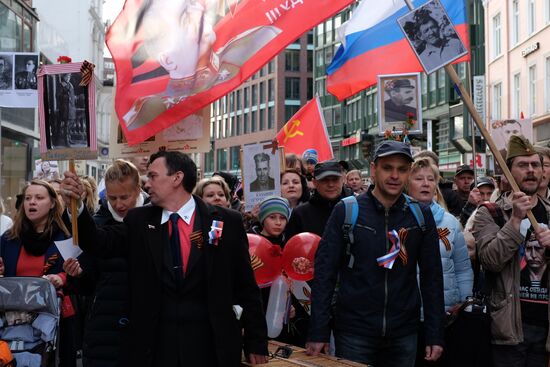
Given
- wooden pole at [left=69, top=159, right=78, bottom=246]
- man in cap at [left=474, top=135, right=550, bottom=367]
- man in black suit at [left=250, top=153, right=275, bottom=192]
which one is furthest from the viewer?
man in black suit at [left=250, top=153, right=275, bottom=192]

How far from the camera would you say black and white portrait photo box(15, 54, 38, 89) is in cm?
948

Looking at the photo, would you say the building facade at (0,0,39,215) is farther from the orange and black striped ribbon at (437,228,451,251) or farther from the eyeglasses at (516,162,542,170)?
the eyeglasses at (516,162,542,170)

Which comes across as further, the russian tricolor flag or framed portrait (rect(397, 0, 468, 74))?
the russian tricolor flag

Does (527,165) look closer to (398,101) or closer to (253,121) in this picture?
(398,101)

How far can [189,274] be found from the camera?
4.65m

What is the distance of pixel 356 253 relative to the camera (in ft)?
16.6

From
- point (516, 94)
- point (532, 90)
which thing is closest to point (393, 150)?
point (532, 90)

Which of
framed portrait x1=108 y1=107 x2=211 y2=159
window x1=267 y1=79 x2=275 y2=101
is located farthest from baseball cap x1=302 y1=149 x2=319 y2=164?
window x1=267 y1=79 x2=275 y2=101

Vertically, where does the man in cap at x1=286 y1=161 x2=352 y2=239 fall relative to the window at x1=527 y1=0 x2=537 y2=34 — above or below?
below

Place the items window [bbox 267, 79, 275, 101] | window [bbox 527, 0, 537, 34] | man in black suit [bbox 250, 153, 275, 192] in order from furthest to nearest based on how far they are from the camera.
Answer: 1. window [bbox 267, 79, 275, 101]
2. window [bbox 527, 0, 537, 34]
3. man in black suit [bbox 250, 153, 275, 192]

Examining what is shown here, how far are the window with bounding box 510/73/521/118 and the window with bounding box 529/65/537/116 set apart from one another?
1.48 metres

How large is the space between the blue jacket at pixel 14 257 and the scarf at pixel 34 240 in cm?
4

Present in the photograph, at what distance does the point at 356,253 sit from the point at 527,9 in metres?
30.6

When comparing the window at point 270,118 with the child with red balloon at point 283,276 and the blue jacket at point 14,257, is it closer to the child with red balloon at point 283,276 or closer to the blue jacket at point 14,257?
the child with red balloon at point 283,276
